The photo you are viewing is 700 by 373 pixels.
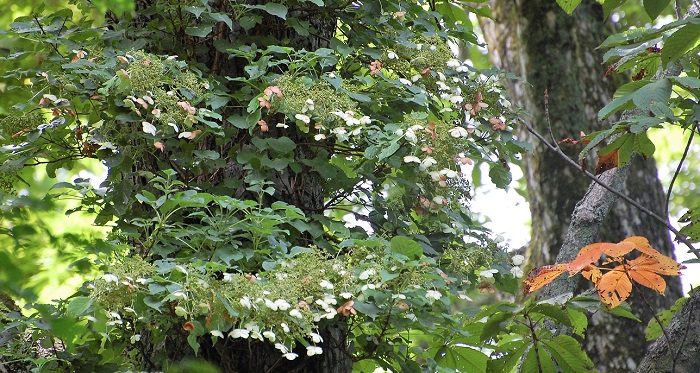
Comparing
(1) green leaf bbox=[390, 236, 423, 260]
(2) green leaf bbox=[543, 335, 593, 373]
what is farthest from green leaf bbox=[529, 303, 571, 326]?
(1) green leaf bbox=[390, 236, 423, 260]

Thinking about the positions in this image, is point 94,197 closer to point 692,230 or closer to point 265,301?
point 265,301

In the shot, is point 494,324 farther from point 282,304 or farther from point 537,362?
point 282,304

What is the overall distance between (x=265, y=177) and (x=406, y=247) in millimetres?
449

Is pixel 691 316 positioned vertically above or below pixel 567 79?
below

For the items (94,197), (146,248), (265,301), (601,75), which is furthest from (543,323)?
(601,75)

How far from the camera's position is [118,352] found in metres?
2.04

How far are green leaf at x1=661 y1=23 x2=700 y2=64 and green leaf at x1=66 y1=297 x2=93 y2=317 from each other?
1.28 metres

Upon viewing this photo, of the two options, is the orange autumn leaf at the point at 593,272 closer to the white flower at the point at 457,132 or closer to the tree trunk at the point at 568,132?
the white flower at the point at 457,132

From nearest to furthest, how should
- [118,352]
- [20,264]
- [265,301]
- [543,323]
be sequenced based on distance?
[20,264] → [265,301] → [118,352] → [543,323]

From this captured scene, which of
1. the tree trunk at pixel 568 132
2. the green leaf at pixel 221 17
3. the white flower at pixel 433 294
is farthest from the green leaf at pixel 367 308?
the tree trunk at pixel 568 132

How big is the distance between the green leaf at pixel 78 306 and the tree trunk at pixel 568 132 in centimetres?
257

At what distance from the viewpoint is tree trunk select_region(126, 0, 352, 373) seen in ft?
6.73

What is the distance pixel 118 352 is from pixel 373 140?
2.84 ft

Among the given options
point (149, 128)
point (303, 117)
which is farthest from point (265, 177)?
point (149, 128)
